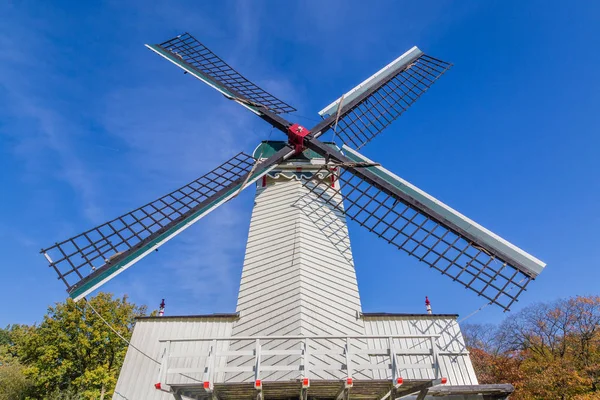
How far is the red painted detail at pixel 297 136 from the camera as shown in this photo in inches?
449

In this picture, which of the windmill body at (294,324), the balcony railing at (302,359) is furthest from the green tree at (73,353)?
the balcony railing at (302,359)

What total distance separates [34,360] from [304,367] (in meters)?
27.6

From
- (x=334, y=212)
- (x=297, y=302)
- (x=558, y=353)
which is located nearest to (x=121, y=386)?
(x=297, y=302)

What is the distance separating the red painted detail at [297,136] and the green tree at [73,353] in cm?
1894

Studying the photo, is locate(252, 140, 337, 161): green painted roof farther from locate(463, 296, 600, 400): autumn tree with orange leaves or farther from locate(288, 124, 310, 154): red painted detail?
locate(463, 296, 600, 400): autumn tree with orange leaves

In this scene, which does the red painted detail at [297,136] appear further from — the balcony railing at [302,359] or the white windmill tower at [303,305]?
the balcony railing at [302,359]

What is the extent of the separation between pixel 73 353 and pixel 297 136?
919 inches

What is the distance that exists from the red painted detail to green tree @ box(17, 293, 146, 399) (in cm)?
1894

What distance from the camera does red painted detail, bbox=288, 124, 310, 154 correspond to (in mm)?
11414

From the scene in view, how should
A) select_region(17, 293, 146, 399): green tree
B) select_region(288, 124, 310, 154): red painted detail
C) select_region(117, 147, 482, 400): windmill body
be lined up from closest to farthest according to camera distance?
select_region(117, 147, 482, 400): windmill body < select_region(288, 124, 310, 154): red painted detail < select_region(17, 293, 146, 399): green tree

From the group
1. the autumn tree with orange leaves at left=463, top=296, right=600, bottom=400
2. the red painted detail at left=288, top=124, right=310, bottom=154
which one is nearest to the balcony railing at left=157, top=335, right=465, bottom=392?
the red painted detail at left=288, top=124, right=310, bottom=154

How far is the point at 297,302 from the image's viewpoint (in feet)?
26.3

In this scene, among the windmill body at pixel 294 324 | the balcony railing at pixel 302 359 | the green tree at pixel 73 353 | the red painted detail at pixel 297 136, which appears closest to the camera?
the balcony railing at pixel 302 359

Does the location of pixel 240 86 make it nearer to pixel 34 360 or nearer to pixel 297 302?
pixel 297 302
